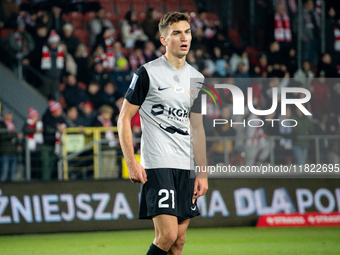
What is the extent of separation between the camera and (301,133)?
10414 millimetres

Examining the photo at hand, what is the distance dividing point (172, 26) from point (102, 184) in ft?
18.9

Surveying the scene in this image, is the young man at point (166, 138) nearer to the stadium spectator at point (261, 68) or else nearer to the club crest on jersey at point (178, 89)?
the club crest on jersey at point (178, 89)

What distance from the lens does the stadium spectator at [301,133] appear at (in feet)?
32.5

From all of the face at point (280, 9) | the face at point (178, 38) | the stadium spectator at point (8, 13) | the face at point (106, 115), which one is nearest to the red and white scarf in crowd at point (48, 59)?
the stadium spectator at point (8, 13)

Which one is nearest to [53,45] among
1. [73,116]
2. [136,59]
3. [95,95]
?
[95,95]

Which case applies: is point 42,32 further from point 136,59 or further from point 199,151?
point 199,151

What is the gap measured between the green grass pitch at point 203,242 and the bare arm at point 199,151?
279cm

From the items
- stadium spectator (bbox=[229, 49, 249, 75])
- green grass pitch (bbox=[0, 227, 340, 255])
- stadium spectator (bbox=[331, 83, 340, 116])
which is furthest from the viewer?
stadium spectator (bbox=[229, 49, 249, 75])

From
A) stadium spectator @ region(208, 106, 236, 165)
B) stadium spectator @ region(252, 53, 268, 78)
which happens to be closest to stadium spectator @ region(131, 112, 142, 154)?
stadium spectator @ region(208, 106, 236, 165)

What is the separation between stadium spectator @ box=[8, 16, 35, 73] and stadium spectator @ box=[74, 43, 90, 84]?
1.11 meters

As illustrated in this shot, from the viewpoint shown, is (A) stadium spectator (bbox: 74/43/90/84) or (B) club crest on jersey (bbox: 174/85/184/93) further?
(A) stadium spectator (bbox: 74/43/90/84)

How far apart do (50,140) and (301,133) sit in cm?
A: 496

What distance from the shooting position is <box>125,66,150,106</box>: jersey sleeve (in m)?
4.11

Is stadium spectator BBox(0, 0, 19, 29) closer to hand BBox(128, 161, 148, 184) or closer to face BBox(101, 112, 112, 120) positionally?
face BBox(101, 112, 112, 120)
